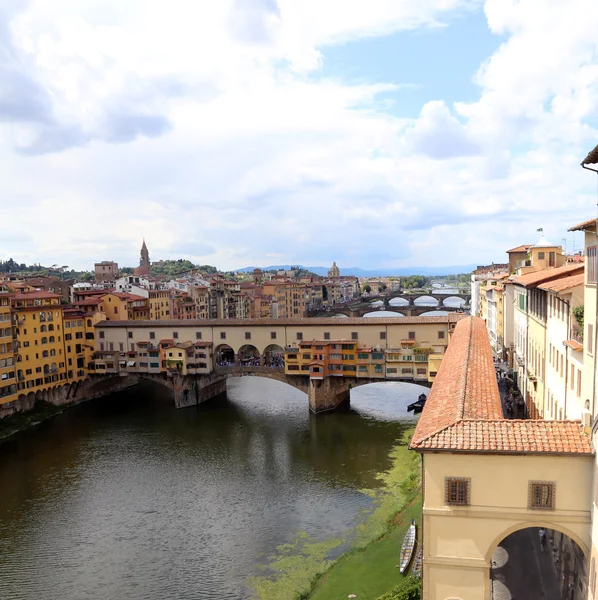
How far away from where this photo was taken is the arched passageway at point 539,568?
14.9m

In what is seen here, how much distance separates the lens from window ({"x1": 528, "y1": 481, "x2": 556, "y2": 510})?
496 inches

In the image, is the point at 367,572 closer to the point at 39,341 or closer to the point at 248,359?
the point at 39,341

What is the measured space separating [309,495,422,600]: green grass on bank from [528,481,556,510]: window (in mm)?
8246

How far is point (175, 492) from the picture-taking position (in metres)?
29.3

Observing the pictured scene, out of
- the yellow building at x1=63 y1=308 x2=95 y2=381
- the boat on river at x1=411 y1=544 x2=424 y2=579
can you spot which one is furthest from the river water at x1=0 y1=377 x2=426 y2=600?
the boat on river at x1=411 y1=544 x2=424 y2=579

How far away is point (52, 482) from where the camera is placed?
3141cm

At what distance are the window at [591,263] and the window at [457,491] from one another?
5.44 metres

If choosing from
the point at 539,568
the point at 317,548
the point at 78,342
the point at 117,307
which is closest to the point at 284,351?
the point at 78,342

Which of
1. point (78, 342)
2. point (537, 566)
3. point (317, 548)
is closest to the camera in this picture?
point (537, 566)

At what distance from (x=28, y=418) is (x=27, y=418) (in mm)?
79

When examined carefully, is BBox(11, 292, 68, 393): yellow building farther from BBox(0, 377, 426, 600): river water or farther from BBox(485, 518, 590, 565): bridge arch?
BBox(485, 518, 590, 565): bridge arch

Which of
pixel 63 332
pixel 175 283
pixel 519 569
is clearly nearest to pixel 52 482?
pixel 63 332

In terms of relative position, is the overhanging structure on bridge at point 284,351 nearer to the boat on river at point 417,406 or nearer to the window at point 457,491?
the boat on river at point 417,406

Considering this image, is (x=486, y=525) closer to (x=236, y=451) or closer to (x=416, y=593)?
(x=416, y=593)
